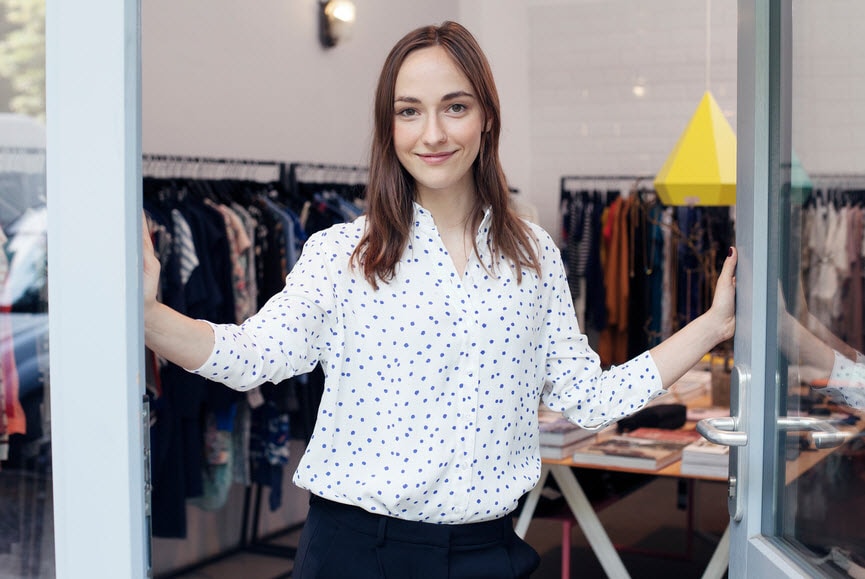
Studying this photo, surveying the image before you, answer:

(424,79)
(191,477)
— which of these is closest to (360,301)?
(424,79)

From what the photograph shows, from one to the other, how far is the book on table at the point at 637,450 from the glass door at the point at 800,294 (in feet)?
5.39

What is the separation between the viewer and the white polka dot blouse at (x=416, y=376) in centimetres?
179

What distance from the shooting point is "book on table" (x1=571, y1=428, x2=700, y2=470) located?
11.4 feet

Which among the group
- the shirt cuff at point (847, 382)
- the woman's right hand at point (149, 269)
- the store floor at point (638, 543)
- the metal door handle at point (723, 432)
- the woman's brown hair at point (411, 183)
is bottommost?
the store floor at point (638, 543)

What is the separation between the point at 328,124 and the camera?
230 inches

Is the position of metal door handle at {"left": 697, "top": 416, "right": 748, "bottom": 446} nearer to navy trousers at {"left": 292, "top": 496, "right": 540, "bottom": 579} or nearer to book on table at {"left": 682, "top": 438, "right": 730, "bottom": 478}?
navy trousers at {"left": 292, "top": 496, "right": 540, "bottom": 579}

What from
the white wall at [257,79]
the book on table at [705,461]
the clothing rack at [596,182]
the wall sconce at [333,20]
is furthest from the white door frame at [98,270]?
the clothing rack at [596,182]

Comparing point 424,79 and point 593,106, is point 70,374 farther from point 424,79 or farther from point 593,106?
point 593,106

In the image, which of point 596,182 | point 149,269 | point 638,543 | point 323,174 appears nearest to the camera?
point 149,269

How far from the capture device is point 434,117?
5.86 feet

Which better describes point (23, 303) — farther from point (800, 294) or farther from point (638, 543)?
point (638, 543)

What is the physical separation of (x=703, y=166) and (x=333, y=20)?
2.44 metres

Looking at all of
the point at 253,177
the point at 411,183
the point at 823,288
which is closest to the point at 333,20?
the point at 253,177

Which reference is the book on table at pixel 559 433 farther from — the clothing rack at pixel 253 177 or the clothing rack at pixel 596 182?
the clothing rack at pixel 596 182
